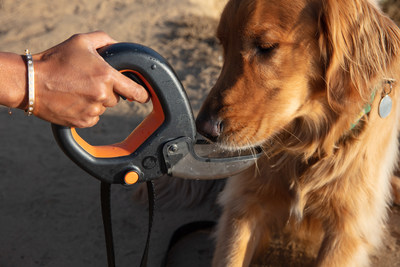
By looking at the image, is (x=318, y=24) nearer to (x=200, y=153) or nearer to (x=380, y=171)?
(x=200, y=153)

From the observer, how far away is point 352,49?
202 cm

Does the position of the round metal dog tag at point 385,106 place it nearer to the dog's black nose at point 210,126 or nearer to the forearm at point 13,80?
the dog's black nose at point 210,126

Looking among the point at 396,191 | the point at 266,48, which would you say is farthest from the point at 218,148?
the point at 396,191

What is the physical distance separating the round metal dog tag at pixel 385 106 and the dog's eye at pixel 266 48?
589 mm

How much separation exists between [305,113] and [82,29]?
3.70m

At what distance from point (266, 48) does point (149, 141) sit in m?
0.66

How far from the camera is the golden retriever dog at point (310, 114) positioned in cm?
199

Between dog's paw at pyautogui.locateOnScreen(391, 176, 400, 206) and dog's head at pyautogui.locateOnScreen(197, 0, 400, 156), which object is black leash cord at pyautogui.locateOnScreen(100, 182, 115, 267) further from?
dog's paw at pyautogui.locateOnScreen(391, 176, 400, 206)

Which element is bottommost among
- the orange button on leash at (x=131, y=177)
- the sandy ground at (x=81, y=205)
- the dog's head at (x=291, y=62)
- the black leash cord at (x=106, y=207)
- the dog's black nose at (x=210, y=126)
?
the sandy ground at (x=81, y=205)

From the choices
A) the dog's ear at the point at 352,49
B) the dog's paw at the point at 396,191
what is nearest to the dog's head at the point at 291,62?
the dog's ear at the point at 352,49

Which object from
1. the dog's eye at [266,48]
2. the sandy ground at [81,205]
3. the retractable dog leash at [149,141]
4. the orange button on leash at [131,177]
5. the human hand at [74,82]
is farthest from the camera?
the sandy ground at [81,205]

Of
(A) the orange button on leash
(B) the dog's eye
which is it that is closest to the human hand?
(A) the orange button on leash

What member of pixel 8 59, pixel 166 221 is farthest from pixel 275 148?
pixel 8 59

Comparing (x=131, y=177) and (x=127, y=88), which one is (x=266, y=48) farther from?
(x=131, y=177)
